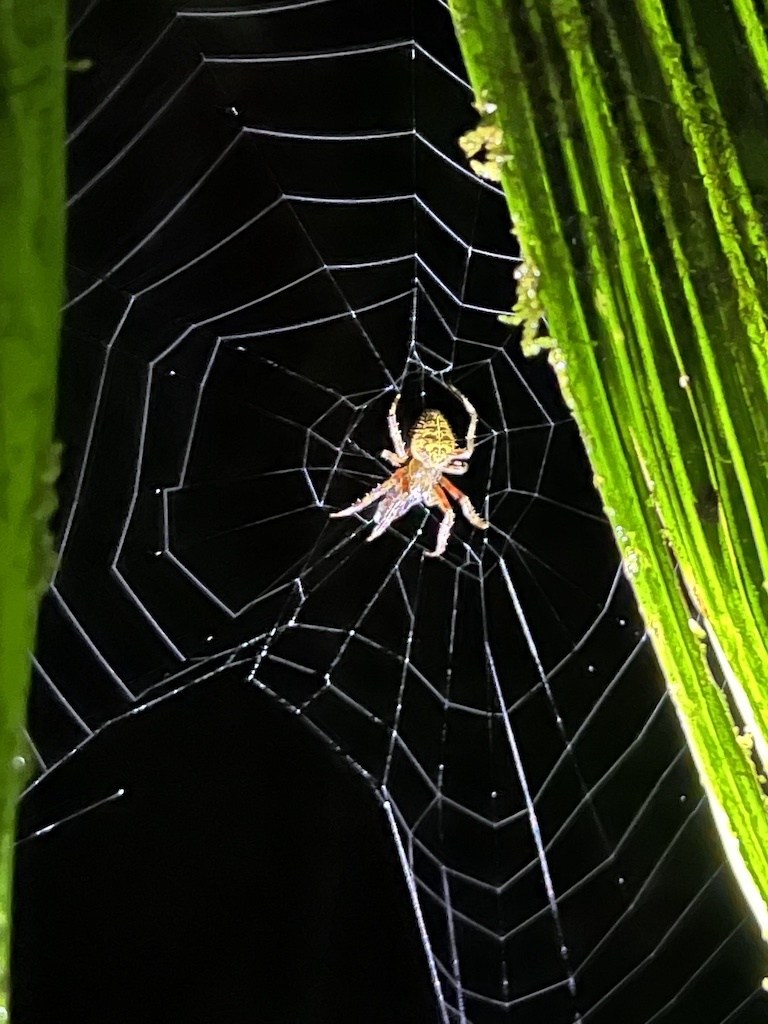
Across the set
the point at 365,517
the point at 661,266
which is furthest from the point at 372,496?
the point at 661,266

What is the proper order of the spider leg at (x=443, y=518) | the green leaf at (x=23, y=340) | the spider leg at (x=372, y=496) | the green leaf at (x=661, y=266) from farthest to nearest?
1. the spider leg at (x=443, y=518)
2. the spider leg at (x=372, y=496)
3. the green leaf at (x=661, y=266)
4. the green leaf at (x=23, y=340)

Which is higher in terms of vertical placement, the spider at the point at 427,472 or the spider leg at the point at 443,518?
the spider at the point at 427,472

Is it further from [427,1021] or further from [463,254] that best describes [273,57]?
[427,1021]

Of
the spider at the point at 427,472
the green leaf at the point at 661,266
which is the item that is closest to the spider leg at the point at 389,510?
the spider at the point at 427,472

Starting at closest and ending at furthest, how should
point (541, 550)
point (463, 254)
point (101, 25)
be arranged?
point (101, 25)
point (463, 254)
point (541, 550)

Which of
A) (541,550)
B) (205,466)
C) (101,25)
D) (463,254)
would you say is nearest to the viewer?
(101,25)

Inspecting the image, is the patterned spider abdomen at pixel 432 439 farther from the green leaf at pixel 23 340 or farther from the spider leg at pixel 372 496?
the green leaf at pixel 23 340

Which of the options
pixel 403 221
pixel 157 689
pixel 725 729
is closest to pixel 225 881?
pixel 157 689

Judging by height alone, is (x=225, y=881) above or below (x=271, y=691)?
below
